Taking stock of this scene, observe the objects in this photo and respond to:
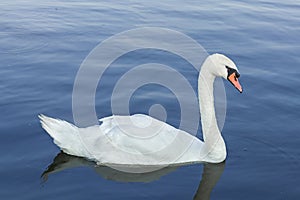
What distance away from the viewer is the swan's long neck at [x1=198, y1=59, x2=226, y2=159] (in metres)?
6.57

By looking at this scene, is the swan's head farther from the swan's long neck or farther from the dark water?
the dark water

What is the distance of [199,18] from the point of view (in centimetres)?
1367

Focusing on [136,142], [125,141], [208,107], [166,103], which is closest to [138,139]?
[136,142]

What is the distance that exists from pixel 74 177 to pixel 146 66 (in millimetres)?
4038

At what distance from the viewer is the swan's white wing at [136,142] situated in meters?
6.33

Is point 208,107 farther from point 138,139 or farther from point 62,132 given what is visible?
point 62,132

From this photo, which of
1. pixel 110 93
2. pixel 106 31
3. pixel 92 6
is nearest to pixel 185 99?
pixel 110 93

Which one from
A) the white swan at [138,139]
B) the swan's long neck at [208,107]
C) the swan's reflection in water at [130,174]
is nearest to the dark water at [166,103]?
the swan's reflection in water at [130,174]

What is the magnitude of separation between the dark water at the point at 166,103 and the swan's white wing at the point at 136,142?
19 centimetres

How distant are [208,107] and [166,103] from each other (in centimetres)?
174

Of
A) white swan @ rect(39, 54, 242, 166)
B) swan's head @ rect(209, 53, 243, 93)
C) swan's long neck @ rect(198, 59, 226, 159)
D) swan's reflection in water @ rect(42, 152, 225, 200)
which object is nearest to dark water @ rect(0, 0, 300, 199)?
swan's reflection in water @ rect(42, 152, 225, 200)

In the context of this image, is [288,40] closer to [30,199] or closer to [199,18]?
[199,18]

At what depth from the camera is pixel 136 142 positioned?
20.7 ft

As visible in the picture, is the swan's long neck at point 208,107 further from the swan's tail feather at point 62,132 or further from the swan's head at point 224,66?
the swan's tail feather at point 62,132
